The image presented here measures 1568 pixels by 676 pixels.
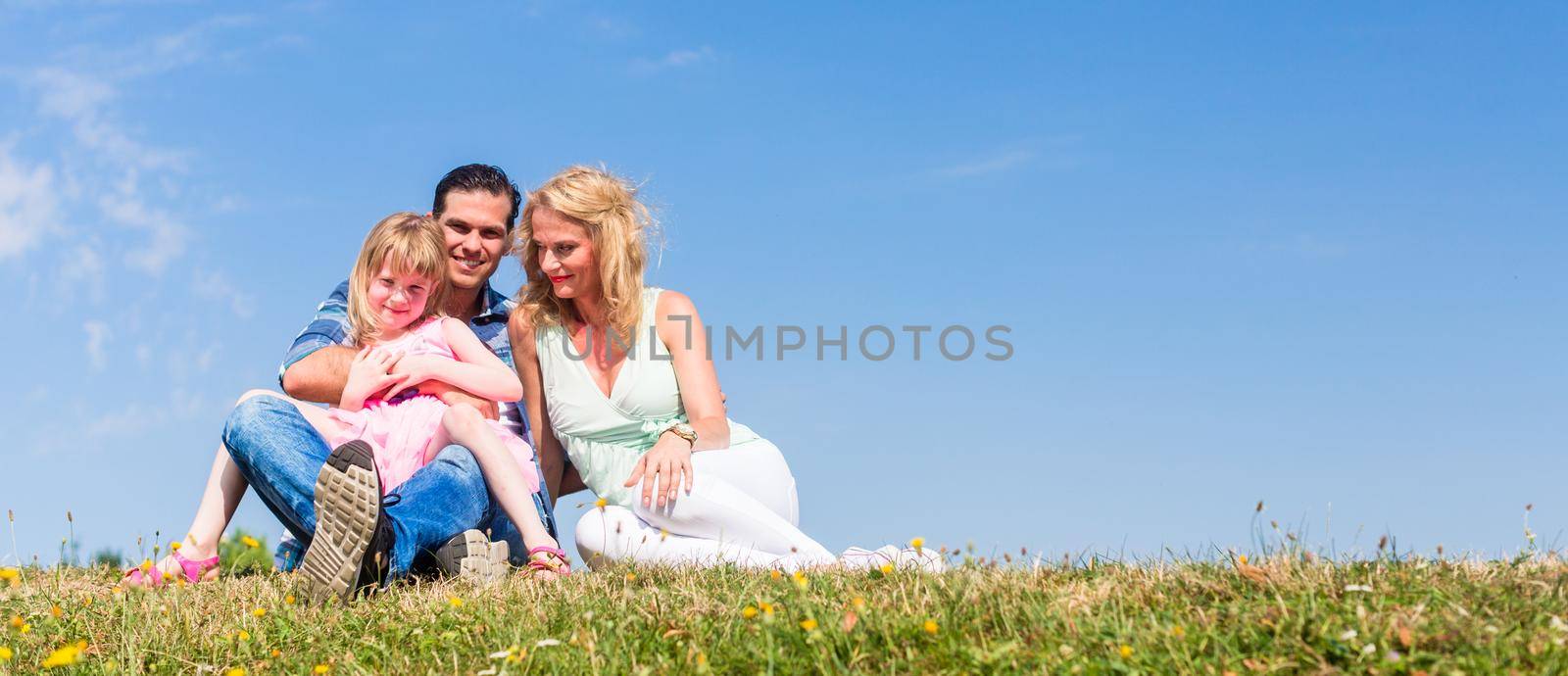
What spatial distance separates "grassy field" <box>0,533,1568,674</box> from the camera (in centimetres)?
346

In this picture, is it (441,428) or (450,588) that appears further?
(441,428)

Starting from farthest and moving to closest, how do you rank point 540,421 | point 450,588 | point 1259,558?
point 540,421
point 450,588
point 1259,558

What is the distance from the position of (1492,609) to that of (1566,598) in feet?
0.82

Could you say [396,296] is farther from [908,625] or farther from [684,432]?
[908,625]

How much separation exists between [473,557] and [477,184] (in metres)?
3.10

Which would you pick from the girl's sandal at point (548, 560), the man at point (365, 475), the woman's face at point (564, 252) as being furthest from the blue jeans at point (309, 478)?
the woman's face at point (564, 252)

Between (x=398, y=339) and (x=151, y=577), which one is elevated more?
(x=398, y=339)

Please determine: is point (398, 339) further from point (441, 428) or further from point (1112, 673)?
point (1112, 673)

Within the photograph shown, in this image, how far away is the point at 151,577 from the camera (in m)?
5.79

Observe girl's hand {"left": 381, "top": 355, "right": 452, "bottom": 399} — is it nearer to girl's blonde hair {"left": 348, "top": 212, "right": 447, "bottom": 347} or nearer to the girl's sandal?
girl's blonde hair {"left": 348, "top": 212, "right": 447, "bottom": 347}

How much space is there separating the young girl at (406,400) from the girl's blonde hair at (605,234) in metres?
0.56

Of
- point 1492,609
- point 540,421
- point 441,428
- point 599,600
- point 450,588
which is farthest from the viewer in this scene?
point 540,421

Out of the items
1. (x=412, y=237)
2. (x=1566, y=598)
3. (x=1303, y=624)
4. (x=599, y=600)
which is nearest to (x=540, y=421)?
(x=412, y=237)

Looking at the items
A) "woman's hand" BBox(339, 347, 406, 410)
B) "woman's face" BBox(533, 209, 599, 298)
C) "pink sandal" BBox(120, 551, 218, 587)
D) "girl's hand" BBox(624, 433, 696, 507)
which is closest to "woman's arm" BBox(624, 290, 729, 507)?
"girl's hand" BBox(624, 433, 696, 507)
